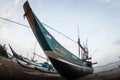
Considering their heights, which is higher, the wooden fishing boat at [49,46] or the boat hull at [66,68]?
the wooden fishing boat at [49,46]

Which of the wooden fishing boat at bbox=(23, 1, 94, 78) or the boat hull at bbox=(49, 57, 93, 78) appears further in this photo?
the boat hull at bbox=(49, 57, 93, 78)

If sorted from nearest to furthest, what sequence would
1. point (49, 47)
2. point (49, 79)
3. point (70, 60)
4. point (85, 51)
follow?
point (49, 47)
point (70, 60)
point (49, 79)
point (85, 51)

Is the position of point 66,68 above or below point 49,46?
below

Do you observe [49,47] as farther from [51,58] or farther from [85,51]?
[85,51]

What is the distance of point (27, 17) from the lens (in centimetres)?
1125

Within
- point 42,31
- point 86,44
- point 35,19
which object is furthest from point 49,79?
point 86,44

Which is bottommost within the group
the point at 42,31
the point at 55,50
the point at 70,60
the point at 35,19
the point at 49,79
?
the point at 49,79

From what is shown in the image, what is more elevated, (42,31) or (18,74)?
(42,31)

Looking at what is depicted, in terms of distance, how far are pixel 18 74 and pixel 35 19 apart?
5510 millimetres

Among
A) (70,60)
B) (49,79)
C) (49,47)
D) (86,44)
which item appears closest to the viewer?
(49,47)

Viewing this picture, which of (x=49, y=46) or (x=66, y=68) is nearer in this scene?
(x=49, y=46)

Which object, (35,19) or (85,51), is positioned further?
(85,51)

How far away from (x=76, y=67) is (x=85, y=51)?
12.8 metres

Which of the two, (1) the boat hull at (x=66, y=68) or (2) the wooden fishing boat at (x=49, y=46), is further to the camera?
(1) the boat hull at (x=66, y=68)
